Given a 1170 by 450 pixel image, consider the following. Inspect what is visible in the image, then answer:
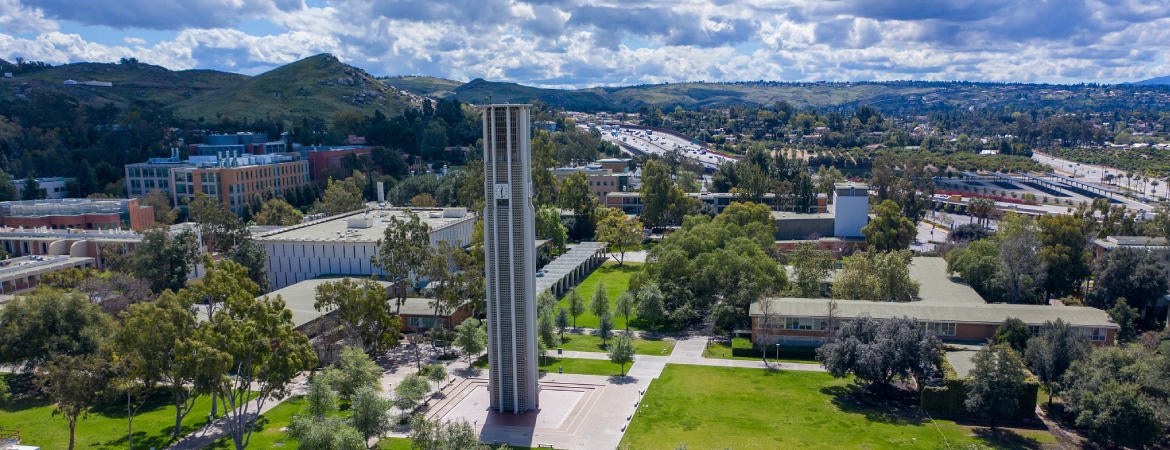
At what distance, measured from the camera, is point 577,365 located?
45969 millimetres

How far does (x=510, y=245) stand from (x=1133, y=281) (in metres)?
43.4

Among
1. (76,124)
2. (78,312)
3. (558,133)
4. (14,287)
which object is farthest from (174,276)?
(558,133)

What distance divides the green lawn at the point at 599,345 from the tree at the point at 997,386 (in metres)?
18.0

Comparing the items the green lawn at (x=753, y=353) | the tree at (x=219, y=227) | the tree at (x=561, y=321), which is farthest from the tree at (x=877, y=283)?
the tree at (x=219, y=227)

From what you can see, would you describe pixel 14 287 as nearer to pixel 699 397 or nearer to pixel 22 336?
pixel 22 336

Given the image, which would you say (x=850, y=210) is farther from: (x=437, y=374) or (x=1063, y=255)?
(x=437, y=374)

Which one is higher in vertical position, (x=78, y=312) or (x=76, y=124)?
(x=76, y=124)

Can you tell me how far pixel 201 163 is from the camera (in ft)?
327

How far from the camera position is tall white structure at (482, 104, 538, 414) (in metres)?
36.8

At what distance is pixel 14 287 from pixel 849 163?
133224mm

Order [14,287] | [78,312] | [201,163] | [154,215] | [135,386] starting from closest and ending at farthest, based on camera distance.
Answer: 1. [135,386]
2. [78,312]
3. [14,287]
4. [154,215]
5. [201,163]

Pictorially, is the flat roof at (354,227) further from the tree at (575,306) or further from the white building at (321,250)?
the tree at (575,306)

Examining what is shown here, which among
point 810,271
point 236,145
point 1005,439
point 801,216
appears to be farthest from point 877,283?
point 236,145

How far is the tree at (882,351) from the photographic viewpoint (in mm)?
38125
